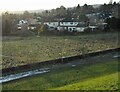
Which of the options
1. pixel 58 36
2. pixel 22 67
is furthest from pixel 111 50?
pixel 58 36

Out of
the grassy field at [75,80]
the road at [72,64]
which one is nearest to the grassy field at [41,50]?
the road at [72,64]

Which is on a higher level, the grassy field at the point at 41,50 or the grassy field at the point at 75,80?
the grassy field at the point at 41,50

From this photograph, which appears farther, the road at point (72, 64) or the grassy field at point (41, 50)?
the grassy field at point (41, 50)

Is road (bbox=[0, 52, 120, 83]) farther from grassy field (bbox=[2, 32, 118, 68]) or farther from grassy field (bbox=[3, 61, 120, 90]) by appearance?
grassy field (bbox=[2, 32, 118, 68])

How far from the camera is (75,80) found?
552 inches

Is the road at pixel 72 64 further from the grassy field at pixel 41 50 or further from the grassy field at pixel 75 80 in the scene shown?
the grassy field at pixel 41 50

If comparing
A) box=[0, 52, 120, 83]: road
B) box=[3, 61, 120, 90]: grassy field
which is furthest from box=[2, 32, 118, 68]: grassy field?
box=[3, 61, 120, 90]: grassy field

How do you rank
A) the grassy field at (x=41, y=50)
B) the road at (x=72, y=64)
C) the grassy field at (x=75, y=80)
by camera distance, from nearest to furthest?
the grassy field at (x=75, y=80), the road at (x=72, y=64), the grassy field at (x=41, y=50)

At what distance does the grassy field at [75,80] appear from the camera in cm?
1221

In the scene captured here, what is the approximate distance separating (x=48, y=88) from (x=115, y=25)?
31353 millimetres

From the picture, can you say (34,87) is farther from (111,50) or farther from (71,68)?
(111,50)

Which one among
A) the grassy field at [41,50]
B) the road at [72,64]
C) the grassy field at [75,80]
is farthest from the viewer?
the grassy field at [41,50]

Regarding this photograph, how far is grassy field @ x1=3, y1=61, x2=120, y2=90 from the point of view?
12.2 meters

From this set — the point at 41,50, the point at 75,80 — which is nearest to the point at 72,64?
the point at 75,80
